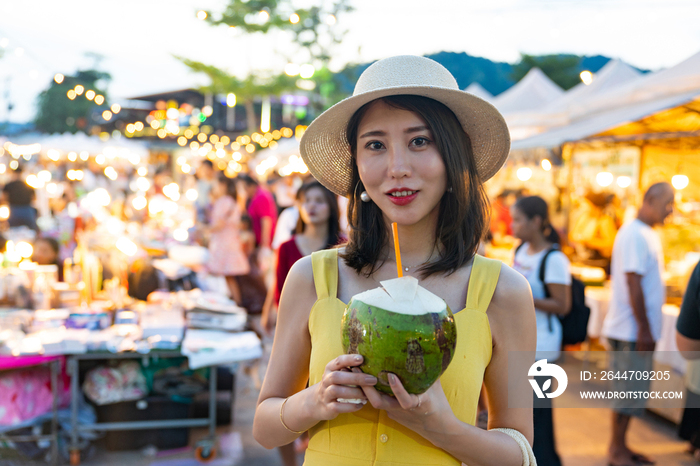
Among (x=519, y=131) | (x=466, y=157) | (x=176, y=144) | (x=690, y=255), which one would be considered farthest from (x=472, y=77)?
(x=466, y=157)

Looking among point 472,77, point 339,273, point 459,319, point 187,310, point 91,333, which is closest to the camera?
point 459,319

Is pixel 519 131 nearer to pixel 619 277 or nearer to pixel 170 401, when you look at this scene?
pixel 619 277

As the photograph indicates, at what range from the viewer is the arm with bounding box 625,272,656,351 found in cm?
376

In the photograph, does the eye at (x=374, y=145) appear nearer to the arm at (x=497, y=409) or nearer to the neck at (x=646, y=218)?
the arm at (x=497, y=409)

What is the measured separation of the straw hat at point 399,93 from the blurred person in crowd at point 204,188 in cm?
829

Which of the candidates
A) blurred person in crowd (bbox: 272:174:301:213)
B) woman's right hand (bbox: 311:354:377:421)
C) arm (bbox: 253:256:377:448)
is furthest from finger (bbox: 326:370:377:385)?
blurred person in crowd (bbox: 272:174:301:213)

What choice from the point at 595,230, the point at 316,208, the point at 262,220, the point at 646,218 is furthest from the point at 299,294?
the point at 595,230

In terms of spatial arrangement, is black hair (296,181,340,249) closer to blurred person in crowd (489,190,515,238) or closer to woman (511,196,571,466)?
woman (511,196,571,466)

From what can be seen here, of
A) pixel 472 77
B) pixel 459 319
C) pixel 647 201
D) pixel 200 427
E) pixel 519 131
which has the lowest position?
pixel 200 427

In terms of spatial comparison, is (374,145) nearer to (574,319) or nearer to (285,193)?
(574,319)

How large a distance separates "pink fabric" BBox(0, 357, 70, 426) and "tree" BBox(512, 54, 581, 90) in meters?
34.0

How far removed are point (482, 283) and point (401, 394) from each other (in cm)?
41

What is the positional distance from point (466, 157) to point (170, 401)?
11.1ft

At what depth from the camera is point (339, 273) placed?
51.9 inches
